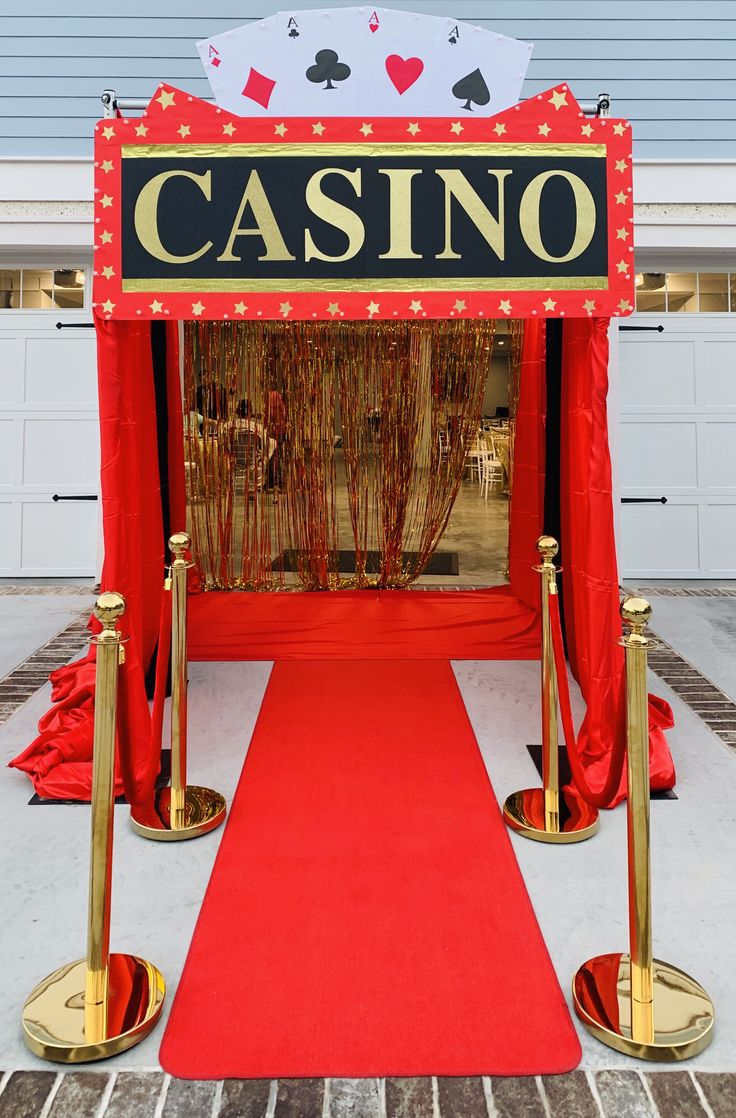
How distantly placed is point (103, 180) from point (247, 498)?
289 cm

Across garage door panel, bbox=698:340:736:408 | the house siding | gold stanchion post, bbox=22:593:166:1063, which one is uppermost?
the house siding

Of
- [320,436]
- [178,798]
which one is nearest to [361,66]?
[320,436]

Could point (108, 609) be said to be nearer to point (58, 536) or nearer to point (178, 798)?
point (178, 798)

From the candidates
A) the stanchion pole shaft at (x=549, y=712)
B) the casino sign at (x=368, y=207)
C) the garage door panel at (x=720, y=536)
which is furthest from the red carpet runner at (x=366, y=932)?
the garage door panel at (x=720, y=536)

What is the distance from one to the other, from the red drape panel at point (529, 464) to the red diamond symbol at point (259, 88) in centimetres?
188

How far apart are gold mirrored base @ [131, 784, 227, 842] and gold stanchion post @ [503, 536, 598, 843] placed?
931mm

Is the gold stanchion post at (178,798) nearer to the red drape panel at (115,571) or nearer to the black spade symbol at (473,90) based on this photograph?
the red drape panel at (115,571)

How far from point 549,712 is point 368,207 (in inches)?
66.0

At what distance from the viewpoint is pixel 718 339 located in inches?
232

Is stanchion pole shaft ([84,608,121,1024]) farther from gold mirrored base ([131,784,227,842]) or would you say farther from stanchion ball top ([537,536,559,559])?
stanchion ball top ([537,536,559,559])

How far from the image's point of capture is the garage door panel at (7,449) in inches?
231

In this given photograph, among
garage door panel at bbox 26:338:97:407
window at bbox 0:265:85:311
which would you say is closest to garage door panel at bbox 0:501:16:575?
garage door panel at bbox 26:338:97:407

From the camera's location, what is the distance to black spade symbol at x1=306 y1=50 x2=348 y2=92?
2898 mm

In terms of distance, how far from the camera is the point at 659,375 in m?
5.90
